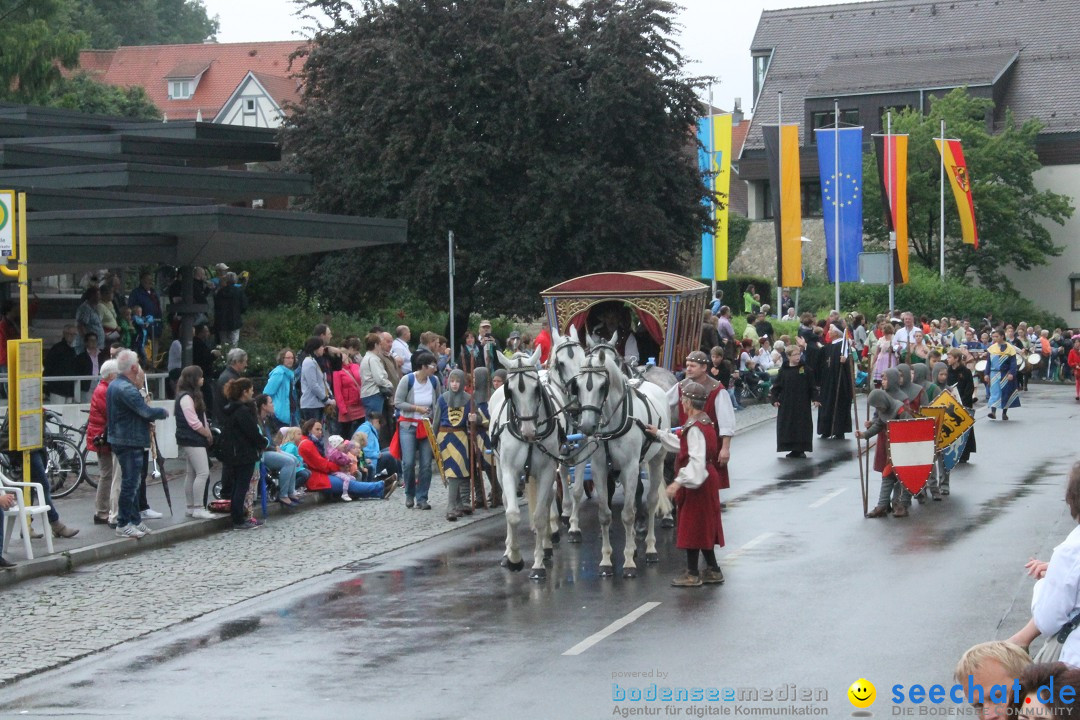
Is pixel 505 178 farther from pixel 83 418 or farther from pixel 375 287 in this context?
pixel 83 418

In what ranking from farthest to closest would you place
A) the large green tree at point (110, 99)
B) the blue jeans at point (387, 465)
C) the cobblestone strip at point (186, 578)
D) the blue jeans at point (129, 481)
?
the large green tree at point (110, 99) < the blue jeans at point (387, 465) < the blue jeans at point (129, 481) < the cobblestone strip at point (186, 578)

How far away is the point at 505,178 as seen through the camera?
3528 cm

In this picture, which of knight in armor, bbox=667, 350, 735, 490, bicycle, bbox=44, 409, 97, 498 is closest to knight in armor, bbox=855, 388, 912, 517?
knight in armor, bbox=667, 350, 735, 490

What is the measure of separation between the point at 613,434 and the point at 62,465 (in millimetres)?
8018

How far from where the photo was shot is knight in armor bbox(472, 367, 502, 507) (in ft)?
56.2

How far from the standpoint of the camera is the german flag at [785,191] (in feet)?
137

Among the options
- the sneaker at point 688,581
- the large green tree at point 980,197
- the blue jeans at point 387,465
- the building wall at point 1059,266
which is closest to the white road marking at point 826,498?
the sneaker at point 688,581

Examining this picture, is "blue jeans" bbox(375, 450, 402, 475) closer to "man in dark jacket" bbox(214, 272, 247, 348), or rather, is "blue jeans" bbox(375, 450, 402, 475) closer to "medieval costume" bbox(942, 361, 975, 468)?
"man in dark jacket" bbox(214, 272, 247, 348)

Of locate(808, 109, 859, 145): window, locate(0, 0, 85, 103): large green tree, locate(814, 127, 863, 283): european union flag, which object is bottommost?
locate(814, 127, 863, 283): european union flag

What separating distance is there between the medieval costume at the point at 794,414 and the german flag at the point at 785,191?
20112 millimetres

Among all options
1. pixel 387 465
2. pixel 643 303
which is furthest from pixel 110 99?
pixel 643 303

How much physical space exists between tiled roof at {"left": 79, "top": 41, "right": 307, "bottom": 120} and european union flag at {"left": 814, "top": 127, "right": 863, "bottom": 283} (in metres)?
54.6

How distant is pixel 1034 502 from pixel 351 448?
8.39 meters

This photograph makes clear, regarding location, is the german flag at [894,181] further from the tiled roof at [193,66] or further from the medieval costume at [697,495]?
the tiled roof at [193,66]
